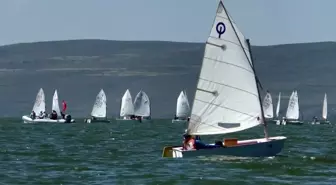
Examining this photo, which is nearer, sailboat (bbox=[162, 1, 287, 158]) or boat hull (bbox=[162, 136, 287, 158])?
boat hull (bbox=[162, 136, 287, 158])

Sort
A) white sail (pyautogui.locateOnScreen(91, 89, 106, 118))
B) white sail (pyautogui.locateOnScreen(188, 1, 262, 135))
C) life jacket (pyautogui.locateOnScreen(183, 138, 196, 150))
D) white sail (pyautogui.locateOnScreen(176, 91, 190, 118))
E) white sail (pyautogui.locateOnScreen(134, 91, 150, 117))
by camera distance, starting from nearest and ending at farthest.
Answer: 1. life jacket (pyautogui.locateOnScreen(183, 138, 196, 150))
2. white sail (pyautogui.locateOnScreen(188, 1, 262, 135))
3. white sail (pyautogui.locateOnScreen(91, 89, 106, 118))
4. white sail (pyautogui.locateOnScreen(134, 91, 150, 117))
5. white sail (pyautogui.locateOnScreen(176, 91, 190, 118))

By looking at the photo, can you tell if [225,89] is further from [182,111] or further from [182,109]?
[182,109]

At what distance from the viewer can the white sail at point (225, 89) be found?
180 feet

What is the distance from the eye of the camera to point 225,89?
55.3 meters

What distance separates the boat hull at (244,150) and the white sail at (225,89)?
980 mm

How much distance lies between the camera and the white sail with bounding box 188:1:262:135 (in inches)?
2157

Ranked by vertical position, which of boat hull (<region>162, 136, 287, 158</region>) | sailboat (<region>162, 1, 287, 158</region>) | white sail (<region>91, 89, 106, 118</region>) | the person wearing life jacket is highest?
white sail (<region>91, 89, 106, 118</region>)

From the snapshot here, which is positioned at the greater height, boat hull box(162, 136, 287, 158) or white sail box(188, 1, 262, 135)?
white sail box(188, 1, 262, 135)

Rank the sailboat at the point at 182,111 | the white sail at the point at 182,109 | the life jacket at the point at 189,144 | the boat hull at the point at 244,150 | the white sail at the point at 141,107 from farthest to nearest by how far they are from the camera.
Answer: the white sail at the point at 182,109 < the sailboat at the point at 182,111 < the white sail at the point at 141,107 < the life jacket at the point at 189,144 < the boat hull at the point at 244,150

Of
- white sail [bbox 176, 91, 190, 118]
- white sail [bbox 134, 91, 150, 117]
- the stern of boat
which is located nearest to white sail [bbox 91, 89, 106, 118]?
white sail [bbox 134, 91, 150, 117]

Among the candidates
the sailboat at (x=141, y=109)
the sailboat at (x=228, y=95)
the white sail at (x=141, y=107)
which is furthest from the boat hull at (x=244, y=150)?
the white sail at (x=141, y=107)

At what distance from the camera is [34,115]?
14775 centimetres

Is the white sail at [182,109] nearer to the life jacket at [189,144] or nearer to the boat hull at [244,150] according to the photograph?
the boat hull at [244,150]

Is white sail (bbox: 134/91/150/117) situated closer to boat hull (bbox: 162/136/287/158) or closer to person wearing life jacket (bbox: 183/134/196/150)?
boat hull (bbox: 162/136/287/158)
